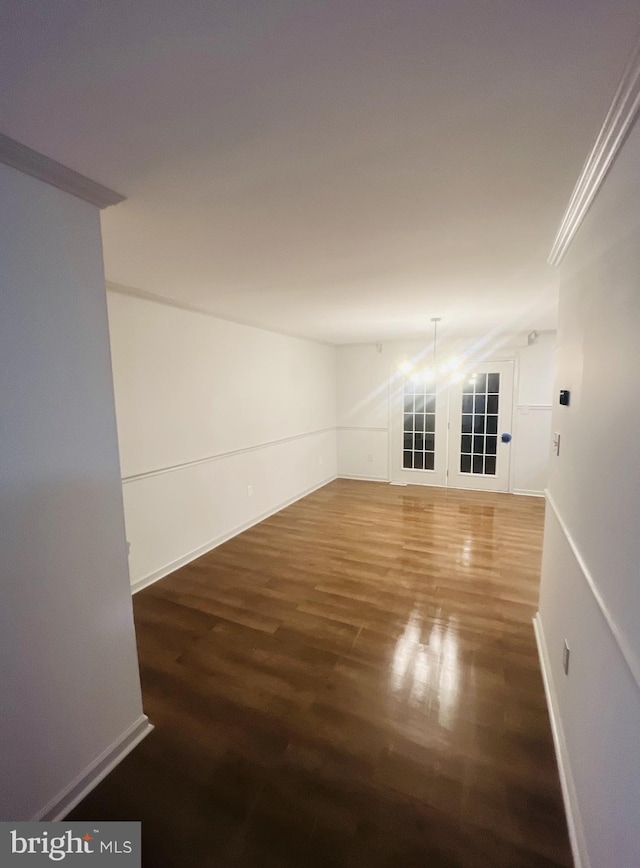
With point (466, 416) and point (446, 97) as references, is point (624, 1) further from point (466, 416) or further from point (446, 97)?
point (466, 416)

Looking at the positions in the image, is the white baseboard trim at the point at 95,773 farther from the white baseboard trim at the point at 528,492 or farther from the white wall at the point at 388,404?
the white baseboard trim at the point at 528,492

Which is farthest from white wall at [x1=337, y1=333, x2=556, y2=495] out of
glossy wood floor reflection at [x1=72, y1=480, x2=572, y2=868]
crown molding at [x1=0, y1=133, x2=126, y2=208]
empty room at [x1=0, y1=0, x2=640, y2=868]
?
crown molding at [x1=0, y1=133, x2=126, y2=208]

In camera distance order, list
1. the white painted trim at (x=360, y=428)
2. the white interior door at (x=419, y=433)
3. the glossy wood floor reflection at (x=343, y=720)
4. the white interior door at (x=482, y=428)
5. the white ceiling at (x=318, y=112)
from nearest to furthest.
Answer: the white ceiling at (x=318, y=112) → the glossy wood floor reflection at (x=343, y=720) → the white interior door at (x=482, y=428) → the white interior door at (x=419, y=433) → the white painted trim at (x=360, y=428)

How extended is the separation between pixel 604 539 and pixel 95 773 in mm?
2141

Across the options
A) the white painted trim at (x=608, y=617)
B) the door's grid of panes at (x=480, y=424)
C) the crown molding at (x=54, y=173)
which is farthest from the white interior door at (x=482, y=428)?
the crown molding at (x=54, y=173)

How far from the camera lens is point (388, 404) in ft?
20.5

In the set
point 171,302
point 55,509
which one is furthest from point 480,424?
point 55,509

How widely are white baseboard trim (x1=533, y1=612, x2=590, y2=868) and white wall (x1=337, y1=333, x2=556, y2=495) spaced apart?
372cm

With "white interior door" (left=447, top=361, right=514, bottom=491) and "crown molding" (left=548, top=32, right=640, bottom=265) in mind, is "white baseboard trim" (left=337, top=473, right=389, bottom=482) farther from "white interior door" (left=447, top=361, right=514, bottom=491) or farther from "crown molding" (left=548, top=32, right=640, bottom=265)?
"crown molding" (left=548, top=32, right=640, bottom=265)

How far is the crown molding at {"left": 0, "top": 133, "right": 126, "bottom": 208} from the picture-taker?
118 centimetres

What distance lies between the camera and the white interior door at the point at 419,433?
233 inches

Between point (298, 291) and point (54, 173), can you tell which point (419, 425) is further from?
point (54, 173)

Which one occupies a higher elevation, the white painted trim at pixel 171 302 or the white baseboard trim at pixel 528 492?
the white painted trim at pixel 171 302

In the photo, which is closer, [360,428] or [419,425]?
[419,425]
